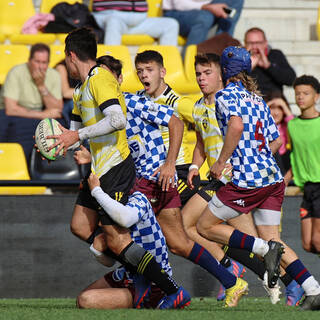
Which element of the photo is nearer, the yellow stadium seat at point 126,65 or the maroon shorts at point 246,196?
the maroon shorts at point 246,196

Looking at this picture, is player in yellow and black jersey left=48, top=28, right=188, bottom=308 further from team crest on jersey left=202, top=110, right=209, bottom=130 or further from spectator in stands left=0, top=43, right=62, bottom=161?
spectator in stands left=0, top=43, right=62, bottom=161

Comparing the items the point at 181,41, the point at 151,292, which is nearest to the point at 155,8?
the point at 181,41

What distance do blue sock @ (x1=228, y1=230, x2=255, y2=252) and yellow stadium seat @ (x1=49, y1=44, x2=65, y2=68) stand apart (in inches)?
208

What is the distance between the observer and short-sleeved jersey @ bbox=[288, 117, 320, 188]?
8719 millimetres

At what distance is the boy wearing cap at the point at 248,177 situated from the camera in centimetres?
604

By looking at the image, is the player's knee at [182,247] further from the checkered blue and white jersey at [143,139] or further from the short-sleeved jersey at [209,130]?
the short-sleeved jersey at [209,130]

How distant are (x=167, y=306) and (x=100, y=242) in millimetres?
677

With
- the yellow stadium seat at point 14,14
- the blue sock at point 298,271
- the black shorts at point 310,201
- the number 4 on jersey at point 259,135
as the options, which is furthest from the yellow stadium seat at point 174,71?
the blue sock at point 298,271

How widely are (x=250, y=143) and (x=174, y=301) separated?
1200mm

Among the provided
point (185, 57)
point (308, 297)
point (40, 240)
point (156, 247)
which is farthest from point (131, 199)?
point (185, 57)

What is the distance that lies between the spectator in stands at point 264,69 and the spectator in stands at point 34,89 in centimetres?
232

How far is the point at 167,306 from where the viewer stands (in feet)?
19.3

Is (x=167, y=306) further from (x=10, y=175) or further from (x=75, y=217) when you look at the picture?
(x=10, y=175)

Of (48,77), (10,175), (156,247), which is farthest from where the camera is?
(48,77)
